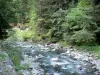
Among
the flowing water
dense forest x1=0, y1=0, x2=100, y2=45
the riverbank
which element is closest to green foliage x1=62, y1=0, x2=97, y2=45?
dense forest x1=0, y1=0, x2=100, y2=45

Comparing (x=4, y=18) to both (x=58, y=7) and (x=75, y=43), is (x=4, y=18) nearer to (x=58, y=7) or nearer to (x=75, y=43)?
(x=75, y=43)

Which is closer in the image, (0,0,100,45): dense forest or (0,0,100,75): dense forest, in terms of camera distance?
(0,0,100,75): dense forest

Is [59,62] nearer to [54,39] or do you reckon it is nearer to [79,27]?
[79,27]

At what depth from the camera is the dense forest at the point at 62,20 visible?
10905mm

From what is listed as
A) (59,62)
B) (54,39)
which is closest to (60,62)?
(59,62)

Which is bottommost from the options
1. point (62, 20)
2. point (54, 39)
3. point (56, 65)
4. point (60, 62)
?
point (54, 39)

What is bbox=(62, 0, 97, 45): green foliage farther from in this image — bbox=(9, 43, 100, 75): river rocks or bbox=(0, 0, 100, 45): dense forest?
bbox=(9, 43, 100, 75): river rocks

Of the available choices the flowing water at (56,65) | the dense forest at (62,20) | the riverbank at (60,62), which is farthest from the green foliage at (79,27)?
the flowing water at (56,65)

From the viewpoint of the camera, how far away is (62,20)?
58.9 feet

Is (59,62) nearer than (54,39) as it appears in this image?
Yes

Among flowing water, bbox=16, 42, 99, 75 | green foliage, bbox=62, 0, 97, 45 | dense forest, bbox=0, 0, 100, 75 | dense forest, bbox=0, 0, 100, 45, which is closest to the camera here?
flowing water, bbox=16, 42, 99, 75

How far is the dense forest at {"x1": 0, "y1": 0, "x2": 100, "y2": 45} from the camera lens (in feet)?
35.8

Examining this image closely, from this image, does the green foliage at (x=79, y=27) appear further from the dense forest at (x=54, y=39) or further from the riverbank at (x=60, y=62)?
the riverbank at (x=60, y=62)

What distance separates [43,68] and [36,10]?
11223 mm
